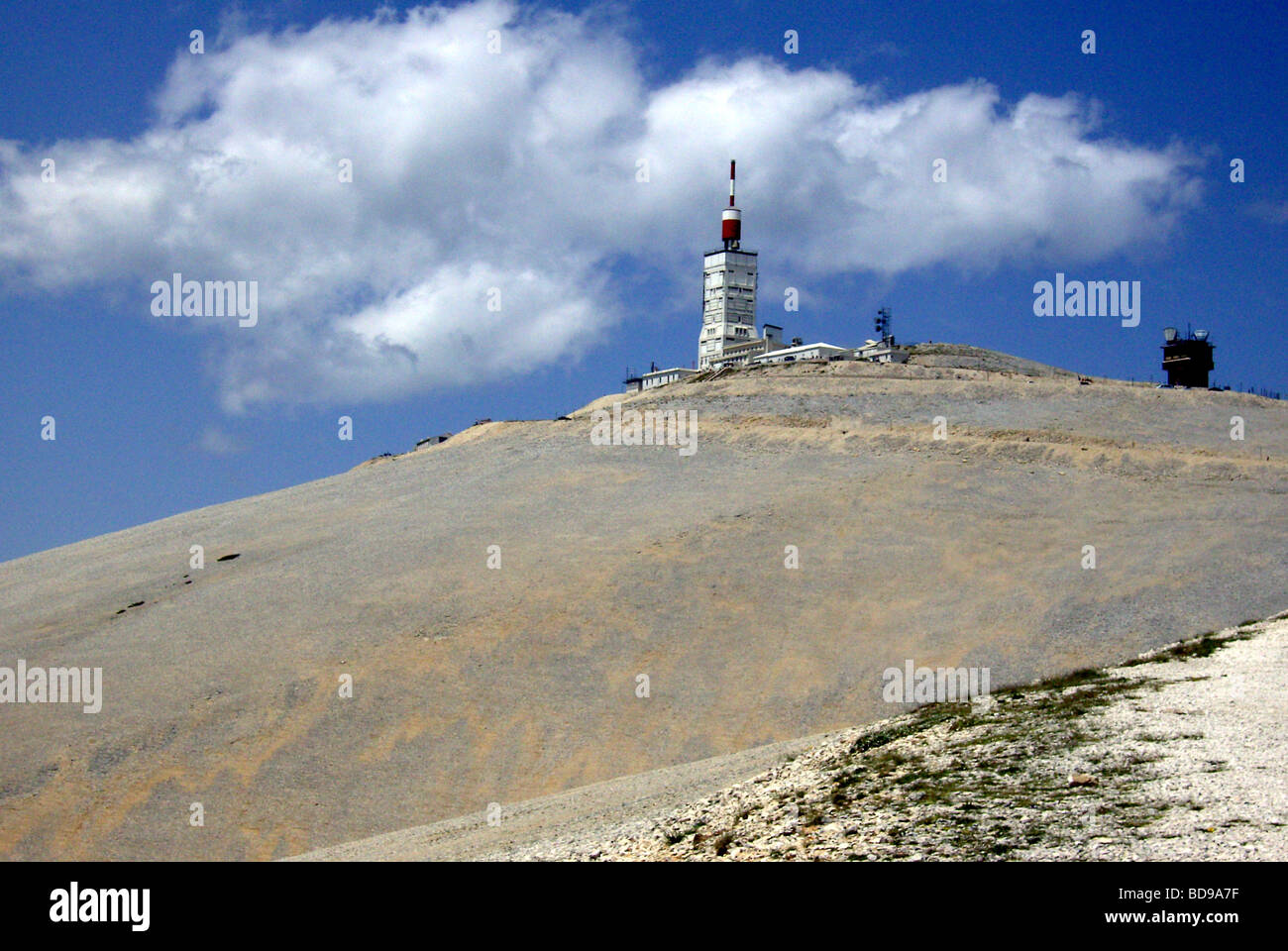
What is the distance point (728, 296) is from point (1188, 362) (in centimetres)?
3469

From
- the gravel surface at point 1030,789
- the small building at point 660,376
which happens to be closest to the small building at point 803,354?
the small building at point 660,376

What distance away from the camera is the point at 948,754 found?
1770cm

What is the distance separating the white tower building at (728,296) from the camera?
90938 mm

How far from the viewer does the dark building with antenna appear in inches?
2650

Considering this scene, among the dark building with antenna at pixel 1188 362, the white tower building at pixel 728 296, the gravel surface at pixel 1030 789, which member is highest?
the white tower building at pixel 728 296

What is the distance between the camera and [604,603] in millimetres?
38281

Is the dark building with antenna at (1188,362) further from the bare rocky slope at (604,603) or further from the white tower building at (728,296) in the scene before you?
the white tower building at (728,296)

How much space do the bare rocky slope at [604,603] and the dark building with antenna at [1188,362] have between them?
11.6m

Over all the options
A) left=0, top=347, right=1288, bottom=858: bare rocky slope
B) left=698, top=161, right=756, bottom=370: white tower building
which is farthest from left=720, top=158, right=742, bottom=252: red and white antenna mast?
left=0, top=347, right=1288, bottom=858: bare rocky slope

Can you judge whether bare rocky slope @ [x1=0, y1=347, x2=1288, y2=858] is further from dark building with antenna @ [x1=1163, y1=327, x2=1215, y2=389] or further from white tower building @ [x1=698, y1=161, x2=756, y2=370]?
white tower building @ [x1=698, y1=161, x2=756, y2=370]

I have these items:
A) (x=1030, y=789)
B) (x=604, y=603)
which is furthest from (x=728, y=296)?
(x=1030, y=789)

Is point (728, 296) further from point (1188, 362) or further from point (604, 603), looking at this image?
point (604, 603)
